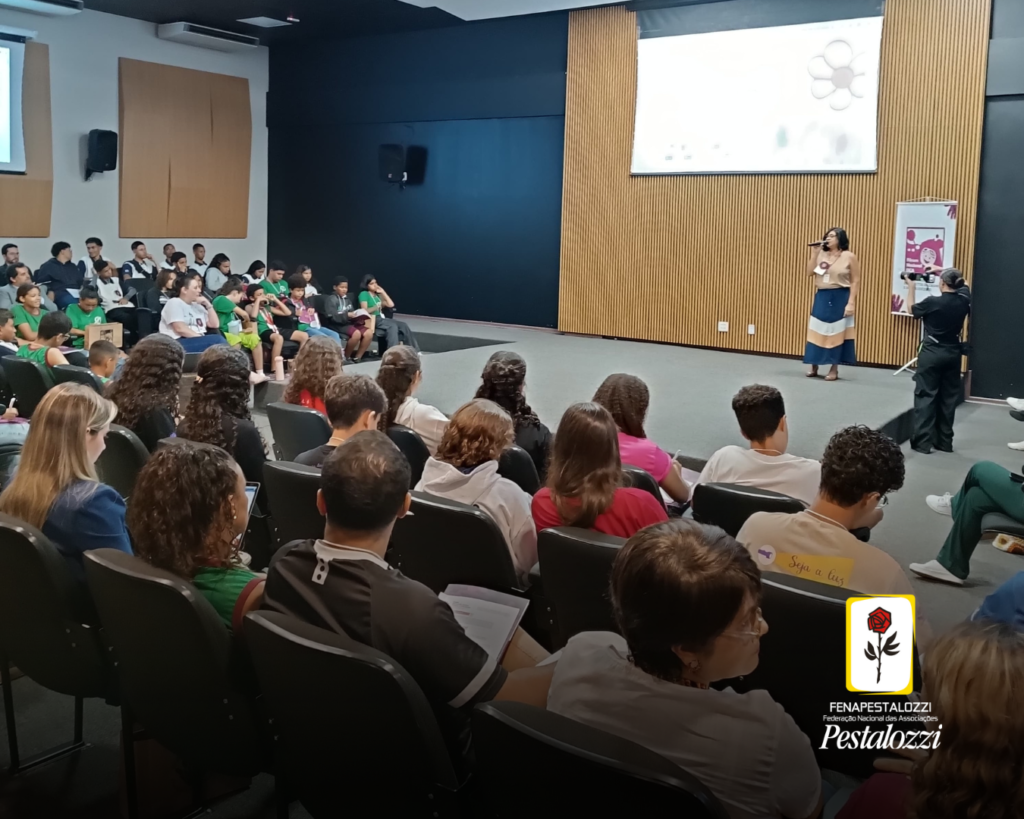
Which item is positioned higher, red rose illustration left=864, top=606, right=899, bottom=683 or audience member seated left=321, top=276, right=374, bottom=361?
audience member seated left=321, top=276, right=374, bottom=361

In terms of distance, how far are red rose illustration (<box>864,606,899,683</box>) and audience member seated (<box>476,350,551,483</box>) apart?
191cm

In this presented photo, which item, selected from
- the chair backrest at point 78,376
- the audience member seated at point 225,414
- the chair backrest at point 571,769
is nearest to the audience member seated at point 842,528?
the chair backrest at point 571,769

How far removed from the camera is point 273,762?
6.32 feet

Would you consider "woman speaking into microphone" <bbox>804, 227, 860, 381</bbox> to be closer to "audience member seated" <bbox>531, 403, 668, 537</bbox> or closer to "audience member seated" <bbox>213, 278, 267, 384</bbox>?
"audience member seated" <bbox>213, 278, 267, 384</bbox>

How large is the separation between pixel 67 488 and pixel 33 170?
36.9 ft

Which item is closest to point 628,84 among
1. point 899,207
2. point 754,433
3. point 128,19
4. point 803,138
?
point 803,138

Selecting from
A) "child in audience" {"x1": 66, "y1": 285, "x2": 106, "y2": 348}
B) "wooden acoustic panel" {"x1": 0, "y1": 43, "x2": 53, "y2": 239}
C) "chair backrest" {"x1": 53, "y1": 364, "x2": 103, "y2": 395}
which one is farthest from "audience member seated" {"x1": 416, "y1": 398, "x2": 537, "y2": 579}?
"wooden acoustic panel" {"x1": 0, "y1": 43, "x2": 53, "y2": 239}

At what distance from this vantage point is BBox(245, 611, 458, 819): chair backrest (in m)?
1.48

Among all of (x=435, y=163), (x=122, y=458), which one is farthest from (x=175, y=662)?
(x=435, y=163)

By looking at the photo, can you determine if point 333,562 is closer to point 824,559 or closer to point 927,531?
point 824,559

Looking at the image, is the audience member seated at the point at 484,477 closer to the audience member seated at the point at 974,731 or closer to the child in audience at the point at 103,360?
the audience member seated at the point at 974,731

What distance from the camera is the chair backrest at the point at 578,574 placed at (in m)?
2.27

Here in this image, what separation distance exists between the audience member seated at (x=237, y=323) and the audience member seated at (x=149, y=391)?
433 centimetres

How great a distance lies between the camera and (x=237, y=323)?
8664 millimetres
